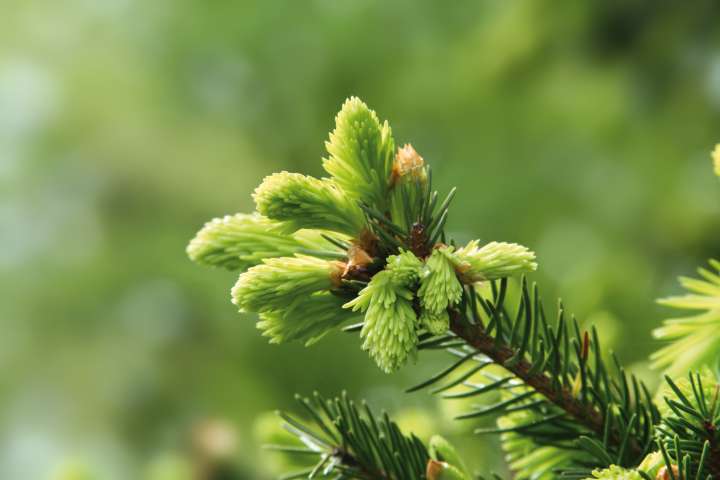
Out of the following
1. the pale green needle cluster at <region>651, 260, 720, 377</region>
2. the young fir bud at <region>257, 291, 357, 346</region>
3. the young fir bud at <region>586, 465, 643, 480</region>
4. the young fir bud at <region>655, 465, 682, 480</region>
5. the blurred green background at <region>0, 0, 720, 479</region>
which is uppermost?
the blurred green background at <region>0, 0, 720, 479</region>

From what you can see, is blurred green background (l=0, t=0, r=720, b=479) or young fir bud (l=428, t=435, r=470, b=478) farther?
blurred green background (l=0, t=0, r=720, b=479)

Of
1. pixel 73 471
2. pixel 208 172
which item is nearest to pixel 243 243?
pixel 73 471

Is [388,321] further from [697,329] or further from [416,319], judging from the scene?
[697,329]

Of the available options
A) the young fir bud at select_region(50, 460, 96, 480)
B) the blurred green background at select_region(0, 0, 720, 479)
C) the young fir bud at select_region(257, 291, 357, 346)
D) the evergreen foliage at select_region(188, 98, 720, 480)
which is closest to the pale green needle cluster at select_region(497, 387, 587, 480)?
the evergreen foliage at select_region(188, 98, 720, 480)

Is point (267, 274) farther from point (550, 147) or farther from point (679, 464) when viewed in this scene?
point (550, 147)

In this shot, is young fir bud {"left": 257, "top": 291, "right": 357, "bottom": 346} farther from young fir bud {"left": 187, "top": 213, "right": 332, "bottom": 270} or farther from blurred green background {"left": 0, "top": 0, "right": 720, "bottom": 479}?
blurred green background {"left": 0, "top": 0, "right": 720, "bottom": 479}

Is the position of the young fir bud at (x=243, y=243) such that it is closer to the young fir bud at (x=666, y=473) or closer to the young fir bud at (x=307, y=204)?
the young fir bud at (x=307, y=204)
